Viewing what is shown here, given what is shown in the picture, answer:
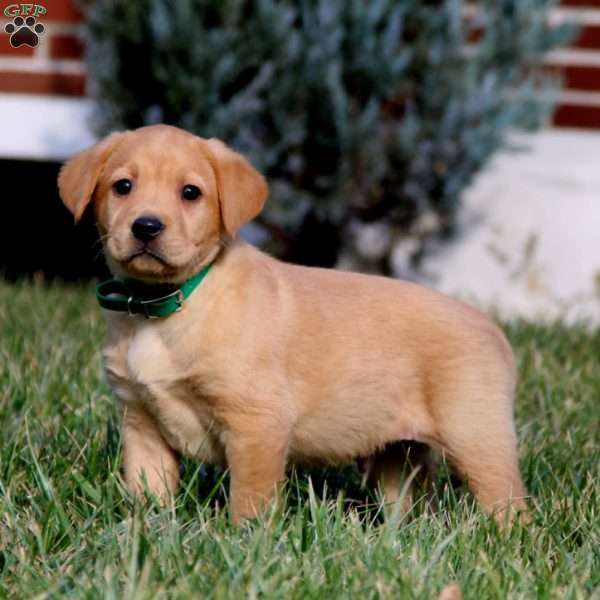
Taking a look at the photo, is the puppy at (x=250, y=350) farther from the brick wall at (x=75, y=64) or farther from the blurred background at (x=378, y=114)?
the brick wall at (x=75, y=64)

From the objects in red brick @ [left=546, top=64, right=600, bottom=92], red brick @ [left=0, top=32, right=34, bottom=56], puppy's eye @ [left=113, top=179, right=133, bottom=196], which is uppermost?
puppy's eye @ [left=113, top=179, right=133, bottom=196]

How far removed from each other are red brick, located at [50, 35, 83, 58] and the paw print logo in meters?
0.13

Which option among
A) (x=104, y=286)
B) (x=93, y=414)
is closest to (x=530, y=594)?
(x=104, y=286)

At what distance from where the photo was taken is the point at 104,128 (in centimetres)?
615

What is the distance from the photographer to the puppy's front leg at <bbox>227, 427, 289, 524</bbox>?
287cm

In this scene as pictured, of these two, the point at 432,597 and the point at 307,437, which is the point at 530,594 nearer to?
the point at 432,597

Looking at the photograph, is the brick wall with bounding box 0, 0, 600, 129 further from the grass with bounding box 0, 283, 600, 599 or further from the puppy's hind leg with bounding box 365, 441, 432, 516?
the puppy's hind leg with bounding box 365, 441, 432, 516

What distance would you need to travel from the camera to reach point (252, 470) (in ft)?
9.40

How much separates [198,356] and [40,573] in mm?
717

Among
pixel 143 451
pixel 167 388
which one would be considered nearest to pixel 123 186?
pixel 167 388

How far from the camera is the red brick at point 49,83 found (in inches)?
270

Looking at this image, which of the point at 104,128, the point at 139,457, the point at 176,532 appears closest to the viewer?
the point at 176,532

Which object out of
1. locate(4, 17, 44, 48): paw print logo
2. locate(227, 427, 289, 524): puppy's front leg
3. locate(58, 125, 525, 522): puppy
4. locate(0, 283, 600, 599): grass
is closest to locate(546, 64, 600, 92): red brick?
locate(4, 17, 44, 48): paw print logo

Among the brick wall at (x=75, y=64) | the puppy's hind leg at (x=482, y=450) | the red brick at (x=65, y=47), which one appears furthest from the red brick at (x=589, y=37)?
the puppy's hind leg at (x=482, y=450)
